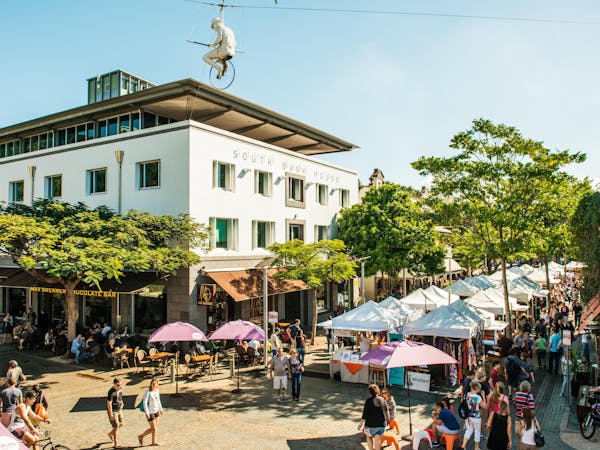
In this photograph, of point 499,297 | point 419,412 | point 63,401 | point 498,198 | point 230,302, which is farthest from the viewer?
point 230,302

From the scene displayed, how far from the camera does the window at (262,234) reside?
27391 millimetres

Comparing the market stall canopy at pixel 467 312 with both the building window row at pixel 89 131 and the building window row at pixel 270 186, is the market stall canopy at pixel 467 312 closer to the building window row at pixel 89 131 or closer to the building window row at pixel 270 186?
the building window row at pixel 270 186

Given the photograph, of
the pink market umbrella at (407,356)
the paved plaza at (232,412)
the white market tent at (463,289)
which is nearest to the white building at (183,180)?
the paved plaza at (232,412)

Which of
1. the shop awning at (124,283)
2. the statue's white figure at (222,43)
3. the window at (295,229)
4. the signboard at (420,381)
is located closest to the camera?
the statue's white figure at (222,43)

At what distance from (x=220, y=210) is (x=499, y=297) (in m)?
14.9

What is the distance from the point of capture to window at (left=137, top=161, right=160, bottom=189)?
2430 centimetres

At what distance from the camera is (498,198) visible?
21.9 m

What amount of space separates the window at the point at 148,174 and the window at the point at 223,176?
115 inches

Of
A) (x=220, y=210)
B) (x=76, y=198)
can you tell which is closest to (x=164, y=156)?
(x=220, y=210)

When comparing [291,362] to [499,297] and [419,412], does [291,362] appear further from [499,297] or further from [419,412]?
[499,297]

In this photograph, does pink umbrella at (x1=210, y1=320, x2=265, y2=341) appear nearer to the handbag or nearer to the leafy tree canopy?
the handbag

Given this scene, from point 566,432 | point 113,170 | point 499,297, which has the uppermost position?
point 113,170

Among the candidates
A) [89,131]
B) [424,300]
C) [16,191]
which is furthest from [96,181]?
[424,300]

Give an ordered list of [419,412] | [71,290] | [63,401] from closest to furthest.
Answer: [419,412], [63,401], [71,290]
